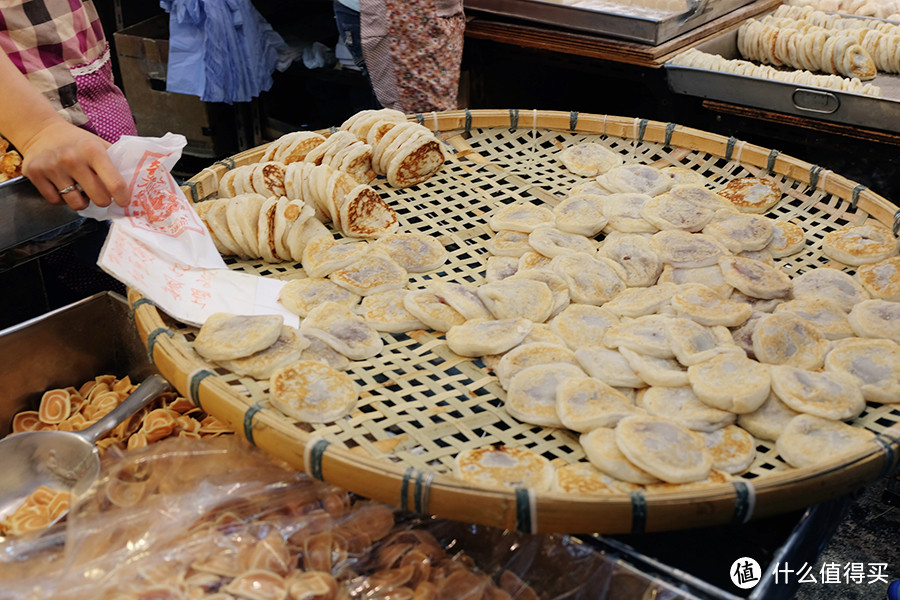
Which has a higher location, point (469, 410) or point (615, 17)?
point (615, 17)

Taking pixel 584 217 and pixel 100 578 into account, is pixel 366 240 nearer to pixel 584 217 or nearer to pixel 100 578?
pixel 584 217

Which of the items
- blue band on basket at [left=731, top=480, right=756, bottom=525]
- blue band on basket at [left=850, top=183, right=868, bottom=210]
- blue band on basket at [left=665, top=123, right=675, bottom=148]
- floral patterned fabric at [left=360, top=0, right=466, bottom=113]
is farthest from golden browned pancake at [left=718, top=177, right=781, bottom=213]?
floral patterned fabric at [left=360, top=0, right=466, bottom=113]

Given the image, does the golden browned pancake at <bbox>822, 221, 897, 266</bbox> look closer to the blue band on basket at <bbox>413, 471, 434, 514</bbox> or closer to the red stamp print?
the blue band on basket at <bbox>413, 471, 434, 514</bbox>

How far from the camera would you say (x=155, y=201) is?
79.9 inches

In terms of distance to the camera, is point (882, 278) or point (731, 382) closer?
point (731, 382)

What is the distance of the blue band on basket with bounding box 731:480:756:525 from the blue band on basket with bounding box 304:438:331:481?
2.56 ft

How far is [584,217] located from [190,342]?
129 centimetres

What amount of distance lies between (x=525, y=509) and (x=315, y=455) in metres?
0.42

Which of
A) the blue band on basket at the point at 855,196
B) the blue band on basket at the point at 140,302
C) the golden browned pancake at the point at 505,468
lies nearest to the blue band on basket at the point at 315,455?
the golden browned pancake at the point at 505,468

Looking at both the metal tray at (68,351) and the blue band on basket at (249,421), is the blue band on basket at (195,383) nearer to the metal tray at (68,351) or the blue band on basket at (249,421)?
the blue band on basket at (249,421)

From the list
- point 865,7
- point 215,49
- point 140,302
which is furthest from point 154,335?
point 865,7

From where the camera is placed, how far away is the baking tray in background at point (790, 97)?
3236mm

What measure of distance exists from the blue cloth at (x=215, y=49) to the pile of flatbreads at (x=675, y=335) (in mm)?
3282

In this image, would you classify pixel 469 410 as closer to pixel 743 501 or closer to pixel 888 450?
pixel 743 501
